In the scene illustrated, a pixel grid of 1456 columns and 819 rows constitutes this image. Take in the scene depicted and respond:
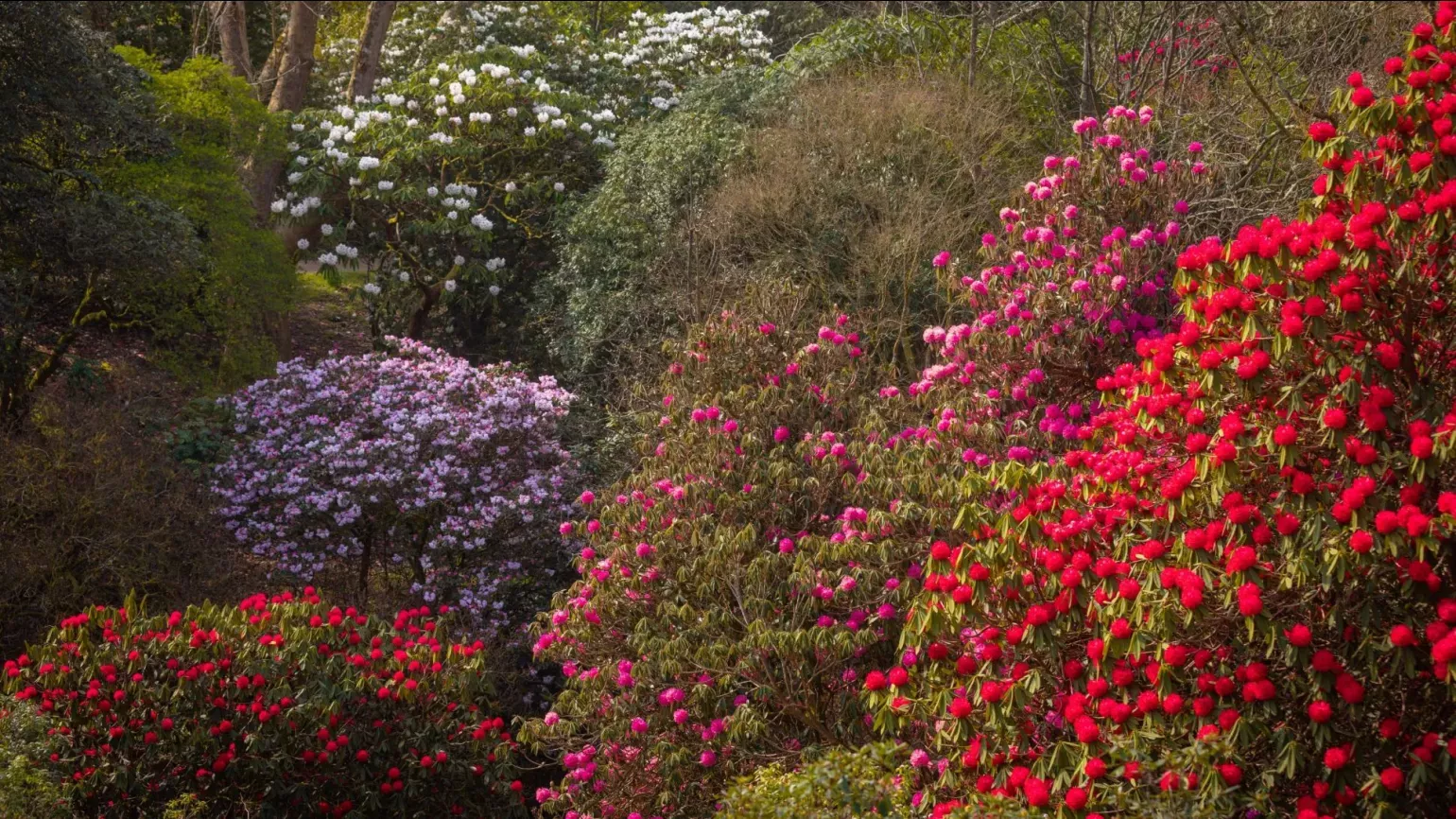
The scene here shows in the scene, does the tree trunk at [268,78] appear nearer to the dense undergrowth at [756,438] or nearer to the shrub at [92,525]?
the dense undergrowth at [756,438]

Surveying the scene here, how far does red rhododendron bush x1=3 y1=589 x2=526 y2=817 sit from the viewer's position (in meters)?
5.46

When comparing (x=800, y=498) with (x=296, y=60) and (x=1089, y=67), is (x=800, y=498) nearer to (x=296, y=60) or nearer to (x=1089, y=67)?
(x=1089, y=67)

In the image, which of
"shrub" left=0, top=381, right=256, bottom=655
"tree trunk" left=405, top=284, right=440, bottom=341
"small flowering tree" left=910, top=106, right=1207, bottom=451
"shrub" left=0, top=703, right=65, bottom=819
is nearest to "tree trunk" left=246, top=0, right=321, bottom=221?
"tree trunk" left=405, top=284, right=440, bottom=341

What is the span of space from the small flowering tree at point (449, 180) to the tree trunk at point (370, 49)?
213 millimetres

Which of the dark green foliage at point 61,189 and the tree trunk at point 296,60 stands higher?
the tree trunk at point 296,60

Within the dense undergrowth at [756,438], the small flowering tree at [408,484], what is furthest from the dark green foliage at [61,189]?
the small flowering tree at [408,484]

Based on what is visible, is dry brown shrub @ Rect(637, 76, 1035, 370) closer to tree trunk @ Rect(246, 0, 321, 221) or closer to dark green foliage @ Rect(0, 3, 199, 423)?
dark green foliage @ Rect(0, 3, 199, 423)

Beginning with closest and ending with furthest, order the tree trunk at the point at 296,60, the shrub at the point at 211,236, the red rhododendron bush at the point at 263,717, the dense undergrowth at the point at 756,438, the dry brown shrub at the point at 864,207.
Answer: the dense undergrowth at the point at 756,438, the red rhododendron bush at the point at 263,717, the dry brown shrub at the point at 864,207, the shrub at the point at 211,236, the tree trunk at the point at 296,60

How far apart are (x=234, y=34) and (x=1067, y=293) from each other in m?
11.5

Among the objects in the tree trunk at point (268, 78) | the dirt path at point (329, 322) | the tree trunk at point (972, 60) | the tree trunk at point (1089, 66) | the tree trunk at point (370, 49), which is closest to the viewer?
the tree trunk at point (1089, 66)

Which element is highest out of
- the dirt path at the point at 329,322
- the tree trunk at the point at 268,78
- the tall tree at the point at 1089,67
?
the tree trunk at the point at 268,78

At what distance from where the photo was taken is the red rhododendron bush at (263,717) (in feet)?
17.9

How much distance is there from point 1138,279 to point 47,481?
19.6 ft

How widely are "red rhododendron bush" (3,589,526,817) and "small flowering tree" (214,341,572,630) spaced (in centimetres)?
194
